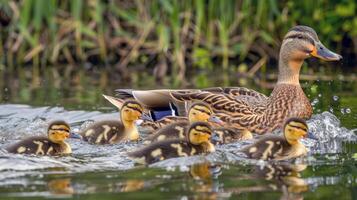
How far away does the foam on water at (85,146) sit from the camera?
7.21m

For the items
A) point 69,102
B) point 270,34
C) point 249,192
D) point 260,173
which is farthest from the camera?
point 270,34

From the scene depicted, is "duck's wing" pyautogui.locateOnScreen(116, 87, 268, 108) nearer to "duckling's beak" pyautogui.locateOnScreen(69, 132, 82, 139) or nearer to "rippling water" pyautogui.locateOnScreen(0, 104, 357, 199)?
"rippling water" pyautogui.locateOnScreen(0, 104, 357, 199)

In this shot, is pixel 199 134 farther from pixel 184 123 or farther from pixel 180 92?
pixel 180 92

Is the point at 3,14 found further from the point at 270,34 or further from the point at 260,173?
the point at 260,173

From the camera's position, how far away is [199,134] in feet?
24.6

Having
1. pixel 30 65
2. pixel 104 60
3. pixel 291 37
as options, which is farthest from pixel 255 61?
pixel 291 37

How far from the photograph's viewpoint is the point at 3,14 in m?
13.1

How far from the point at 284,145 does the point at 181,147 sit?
72cm

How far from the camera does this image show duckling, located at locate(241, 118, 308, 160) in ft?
24.4

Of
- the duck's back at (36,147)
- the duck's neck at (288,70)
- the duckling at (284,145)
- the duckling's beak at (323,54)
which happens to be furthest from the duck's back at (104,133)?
the duckling's beak at (323,54)

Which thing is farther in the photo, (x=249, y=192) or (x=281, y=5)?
(x=281, y=5)

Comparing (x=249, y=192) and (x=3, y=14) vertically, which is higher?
(x=3, y=14)

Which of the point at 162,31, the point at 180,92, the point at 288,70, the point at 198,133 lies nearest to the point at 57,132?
the point at 198,133

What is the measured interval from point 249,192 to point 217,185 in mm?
274
